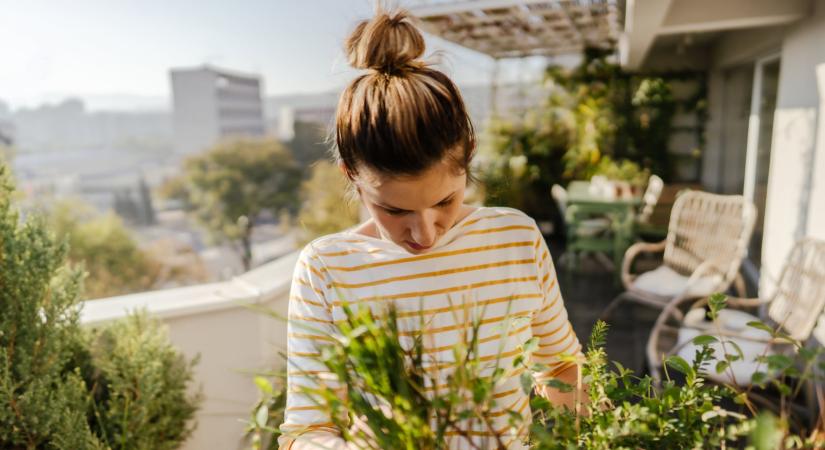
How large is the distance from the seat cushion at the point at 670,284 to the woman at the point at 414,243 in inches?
116

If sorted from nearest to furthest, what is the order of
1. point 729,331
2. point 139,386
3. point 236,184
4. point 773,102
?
point 139,386 → point 729,331 → point 773,102 → point 236,184

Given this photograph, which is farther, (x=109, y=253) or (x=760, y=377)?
(x=109, y=253)

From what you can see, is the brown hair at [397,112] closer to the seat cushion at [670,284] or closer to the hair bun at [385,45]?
the hair bun at [385,45]

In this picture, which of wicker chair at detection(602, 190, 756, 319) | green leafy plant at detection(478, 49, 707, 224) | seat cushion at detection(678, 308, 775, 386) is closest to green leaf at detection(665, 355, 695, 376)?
seat cushion at detection(678, 308, 775, 386)

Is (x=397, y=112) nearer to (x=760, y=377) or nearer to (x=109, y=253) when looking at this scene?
(x=760, y=377)

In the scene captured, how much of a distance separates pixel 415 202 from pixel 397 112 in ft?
0.46

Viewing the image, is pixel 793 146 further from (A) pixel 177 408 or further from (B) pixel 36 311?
(B) pixel 36 311

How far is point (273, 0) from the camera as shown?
47.0 m

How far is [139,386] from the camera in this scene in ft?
6.27

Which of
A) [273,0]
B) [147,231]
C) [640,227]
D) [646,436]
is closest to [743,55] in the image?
[640,227]

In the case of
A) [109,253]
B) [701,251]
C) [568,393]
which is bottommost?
[109,253]

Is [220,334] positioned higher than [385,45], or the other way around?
[385,45]

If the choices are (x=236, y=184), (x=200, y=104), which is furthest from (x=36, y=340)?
(x=200, y=104)

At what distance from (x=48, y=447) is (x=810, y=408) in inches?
123
